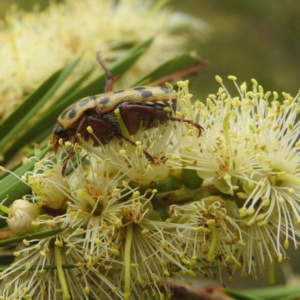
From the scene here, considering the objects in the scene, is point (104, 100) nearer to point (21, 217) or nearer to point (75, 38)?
point (21, 217)

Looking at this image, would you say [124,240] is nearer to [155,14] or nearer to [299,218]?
[299,218]

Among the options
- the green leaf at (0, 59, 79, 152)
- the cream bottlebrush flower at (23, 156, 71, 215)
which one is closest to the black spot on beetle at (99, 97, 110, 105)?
the cream bottlebrush flower at (23, 156, 71, 215)

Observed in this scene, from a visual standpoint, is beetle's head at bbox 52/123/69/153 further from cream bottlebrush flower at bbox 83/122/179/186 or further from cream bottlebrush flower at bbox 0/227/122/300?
cream bottlebrush flower at bbox 0/227/122/300

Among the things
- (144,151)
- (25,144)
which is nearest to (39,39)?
(25,144)

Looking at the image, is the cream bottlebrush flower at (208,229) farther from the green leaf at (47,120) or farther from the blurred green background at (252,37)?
the blurred green background at (252,37)

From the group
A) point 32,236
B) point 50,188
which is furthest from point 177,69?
point 32,236

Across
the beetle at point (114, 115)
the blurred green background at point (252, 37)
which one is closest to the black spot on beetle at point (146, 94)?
the beetle at point (114, 115)
